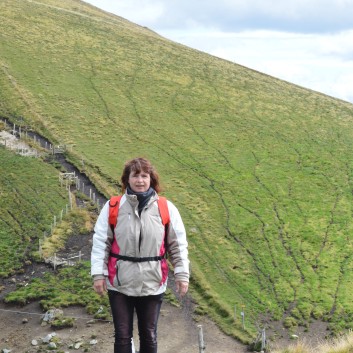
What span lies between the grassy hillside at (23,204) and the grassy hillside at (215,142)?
193 inches

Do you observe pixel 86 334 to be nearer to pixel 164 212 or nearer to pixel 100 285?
pixel 100 285

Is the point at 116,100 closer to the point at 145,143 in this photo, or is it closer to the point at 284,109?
the point at 145,143

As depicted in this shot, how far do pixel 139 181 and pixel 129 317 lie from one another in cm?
257

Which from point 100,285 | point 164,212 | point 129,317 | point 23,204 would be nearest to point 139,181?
point 164,212

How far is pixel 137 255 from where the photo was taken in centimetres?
978

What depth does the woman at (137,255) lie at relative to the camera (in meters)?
9.76

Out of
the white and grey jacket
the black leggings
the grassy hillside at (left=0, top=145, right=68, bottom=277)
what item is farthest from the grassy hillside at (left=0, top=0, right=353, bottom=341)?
the white and grey jacket

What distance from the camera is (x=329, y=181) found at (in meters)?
56.1

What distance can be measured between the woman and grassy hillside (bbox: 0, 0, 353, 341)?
19.5m

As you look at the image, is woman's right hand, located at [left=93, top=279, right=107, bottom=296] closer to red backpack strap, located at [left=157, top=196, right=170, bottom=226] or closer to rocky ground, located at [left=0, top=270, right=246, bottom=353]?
red backpack strap, located at [left=157, top=196, right=170, bottom=226]

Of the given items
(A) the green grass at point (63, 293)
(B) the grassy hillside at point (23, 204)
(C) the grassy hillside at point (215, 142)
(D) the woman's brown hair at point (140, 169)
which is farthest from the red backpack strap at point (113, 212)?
(B) the grassy hillside at point (23, 204)

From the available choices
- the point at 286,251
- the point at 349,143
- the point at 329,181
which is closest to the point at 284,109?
the point at 349,143

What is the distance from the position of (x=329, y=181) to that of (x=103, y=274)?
4953 cm

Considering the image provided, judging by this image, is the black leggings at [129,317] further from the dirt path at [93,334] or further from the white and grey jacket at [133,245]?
the dirt path at [93,334]
